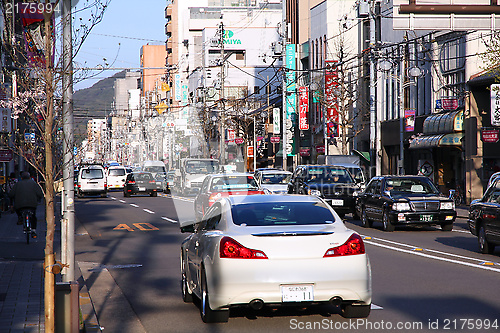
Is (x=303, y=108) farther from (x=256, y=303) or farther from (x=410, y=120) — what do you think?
(x=256, y=303)

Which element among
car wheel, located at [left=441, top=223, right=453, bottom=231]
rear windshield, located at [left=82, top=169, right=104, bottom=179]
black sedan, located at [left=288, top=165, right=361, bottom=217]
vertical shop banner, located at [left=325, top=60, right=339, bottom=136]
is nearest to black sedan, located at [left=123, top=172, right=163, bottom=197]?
rear windshield, located at [left=82, top=169, right=104, bottom=179]

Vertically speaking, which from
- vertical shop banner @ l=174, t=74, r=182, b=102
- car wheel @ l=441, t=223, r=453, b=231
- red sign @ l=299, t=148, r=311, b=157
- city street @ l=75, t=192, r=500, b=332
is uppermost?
vertical shop banner @ l=174, t=74, r=182, b=102

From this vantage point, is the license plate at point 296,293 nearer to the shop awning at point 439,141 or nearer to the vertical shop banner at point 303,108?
the shop awning at point 439,141

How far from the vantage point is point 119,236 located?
22188mm

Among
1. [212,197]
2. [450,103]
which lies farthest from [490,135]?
[212,197]

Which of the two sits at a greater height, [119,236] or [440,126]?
[440,126]

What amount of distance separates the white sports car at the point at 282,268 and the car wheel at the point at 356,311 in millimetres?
12

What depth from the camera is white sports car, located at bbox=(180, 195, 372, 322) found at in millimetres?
8250

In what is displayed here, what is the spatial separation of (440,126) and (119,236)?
23.2 metres

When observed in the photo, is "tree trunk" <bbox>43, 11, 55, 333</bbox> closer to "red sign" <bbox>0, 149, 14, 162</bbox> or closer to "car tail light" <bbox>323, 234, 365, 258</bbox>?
"car tail light" <bbox>323, 234, 365, 258</bbox>

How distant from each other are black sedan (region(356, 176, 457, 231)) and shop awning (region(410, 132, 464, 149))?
15779mm

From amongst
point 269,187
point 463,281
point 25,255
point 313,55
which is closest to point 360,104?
point 313,55

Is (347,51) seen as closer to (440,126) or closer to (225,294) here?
(440,126)

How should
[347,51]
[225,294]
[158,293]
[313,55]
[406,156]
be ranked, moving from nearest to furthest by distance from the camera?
[225,294] → [158,293] → [406,156] → [347,51] → [313,55]
